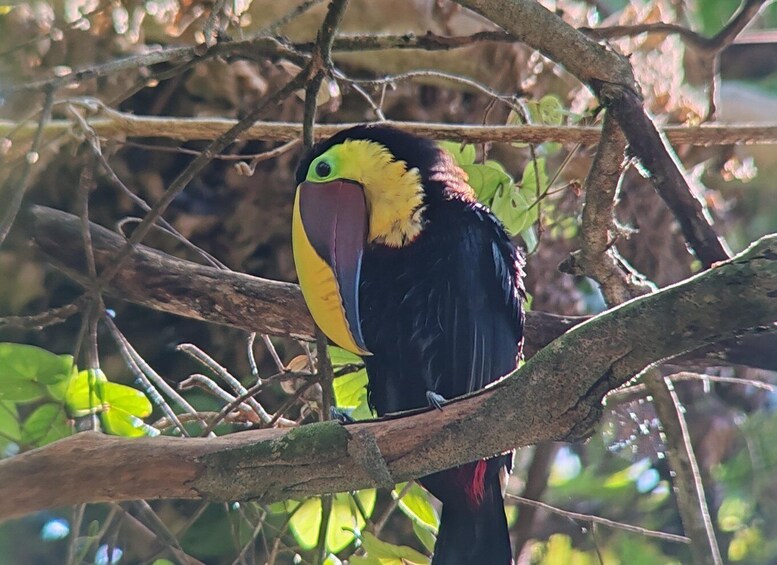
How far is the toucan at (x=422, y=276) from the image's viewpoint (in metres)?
1.56

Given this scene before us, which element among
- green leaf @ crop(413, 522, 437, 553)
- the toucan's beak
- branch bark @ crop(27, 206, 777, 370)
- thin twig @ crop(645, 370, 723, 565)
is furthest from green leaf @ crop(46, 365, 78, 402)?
thin twig @ crop(645, 370, 723, 565)

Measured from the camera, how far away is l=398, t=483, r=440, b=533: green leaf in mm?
1645

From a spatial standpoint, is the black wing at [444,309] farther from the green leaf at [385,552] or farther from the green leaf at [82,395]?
the green leaf at [82,395]

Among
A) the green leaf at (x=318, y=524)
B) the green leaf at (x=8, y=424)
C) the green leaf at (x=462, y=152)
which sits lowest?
the green leaf at (x=318, y=524)

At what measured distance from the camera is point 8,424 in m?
1.42

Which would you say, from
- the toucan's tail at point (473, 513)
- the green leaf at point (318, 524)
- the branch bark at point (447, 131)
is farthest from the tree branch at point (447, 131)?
the green leaf at point (318, 524)

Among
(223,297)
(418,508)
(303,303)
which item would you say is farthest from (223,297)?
(418,508)

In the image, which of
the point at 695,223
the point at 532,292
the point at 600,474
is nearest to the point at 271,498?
the point at 695,223

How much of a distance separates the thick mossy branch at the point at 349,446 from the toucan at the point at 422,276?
0.33 metres

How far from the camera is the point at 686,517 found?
1489 millimetres

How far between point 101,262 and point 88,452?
76cm

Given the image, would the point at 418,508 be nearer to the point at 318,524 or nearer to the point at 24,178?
the point at 318,524

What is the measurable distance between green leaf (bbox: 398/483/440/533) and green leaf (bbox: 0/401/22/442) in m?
0.65

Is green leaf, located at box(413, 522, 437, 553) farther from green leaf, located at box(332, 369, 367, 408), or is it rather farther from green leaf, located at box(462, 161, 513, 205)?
green leaf, located at box(462, 161, 513, 205)
